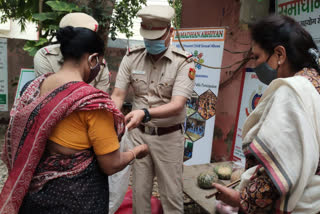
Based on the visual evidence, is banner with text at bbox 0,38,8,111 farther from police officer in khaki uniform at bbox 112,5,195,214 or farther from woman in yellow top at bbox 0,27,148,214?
woman in yellow top at bbox 0,27,148,214

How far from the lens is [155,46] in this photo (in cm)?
248

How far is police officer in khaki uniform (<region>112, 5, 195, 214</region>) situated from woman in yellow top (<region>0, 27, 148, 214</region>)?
106 cm

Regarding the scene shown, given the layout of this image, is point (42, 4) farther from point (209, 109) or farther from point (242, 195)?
point (242, 195)

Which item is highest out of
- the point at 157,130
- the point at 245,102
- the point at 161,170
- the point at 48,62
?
the point at 48,62

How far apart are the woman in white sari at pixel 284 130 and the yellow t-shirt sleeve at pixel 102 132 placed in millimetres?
603

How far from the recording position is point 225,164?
11.9 ft

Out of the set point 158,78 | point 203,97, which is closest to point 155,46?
point 158,78

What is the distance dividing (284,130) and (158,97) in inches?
59.9

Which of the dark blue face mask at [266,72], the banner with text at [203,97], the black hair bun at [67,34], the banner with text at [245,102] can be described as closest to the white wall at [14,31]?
the banner with text at [203,97]

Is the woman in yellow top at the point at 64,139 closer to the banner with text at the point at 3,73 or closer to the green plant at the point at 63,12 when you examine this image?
the green plant at the point at 63,12

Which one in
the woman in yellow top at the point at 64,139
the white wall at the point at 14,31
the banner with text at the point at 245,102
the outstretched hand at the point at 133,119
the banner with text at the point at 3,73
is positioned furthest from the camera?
the white wall at the point at 14,31

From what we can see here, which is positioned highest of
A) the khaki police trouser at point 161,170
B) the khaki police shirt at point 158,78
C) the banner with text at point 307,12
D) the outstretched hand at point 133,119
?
the banner with text at point 307,12

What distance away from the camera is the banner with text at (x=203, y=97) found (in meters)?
3.77

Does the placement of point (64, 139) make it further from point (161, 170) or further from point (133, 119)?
point (161, 170)
